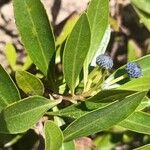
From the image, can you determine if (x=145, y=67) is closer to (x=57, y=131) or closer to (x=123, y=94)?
(x=123, y=94)

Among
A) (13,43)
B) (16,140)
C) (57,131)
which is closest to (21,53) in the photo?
(13,43)

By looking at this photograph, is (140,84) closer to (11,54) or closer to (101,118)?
(101,118)

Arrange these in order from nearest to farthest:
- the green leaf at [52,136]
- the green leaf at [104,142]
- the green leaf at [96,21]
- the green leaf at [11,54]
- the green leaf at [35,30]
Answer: the green leaf at [52,136] < the green leaf at [35,30] < the green leaf at [96,21] < the green leaf at [11,54] < the green leaf at [104,142]

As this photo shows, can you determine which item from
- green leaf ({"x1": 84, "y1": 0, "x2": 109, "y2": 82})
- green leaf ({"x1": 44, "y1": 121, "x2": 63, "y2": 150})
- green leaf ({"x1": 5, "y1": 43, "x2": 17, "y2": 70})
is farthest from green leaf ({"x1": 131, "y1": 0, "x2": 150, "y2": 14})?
green leaf ({"x1": 44, "y1": 121, "x2": 63, "y2": 150})

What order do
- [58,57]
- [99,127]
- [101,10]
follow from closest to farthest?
[99,127]
[101,10]
[58,57]

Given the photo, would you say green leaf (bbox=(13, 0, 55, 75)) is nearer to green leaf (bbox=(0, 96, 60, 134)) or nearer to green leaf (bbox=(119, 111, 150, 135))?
green leaf (bbox=(0, 96, 60, 134))

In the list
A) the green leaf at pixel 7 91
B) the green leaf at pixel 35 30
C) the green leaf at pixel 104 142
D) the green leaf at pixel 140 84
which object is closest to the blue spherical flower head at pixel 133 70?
the green leaf at pixel 140 84

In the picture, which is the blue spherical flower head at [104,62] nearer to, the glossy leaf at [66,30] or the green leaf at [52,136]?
the green leaf at [52,136]
